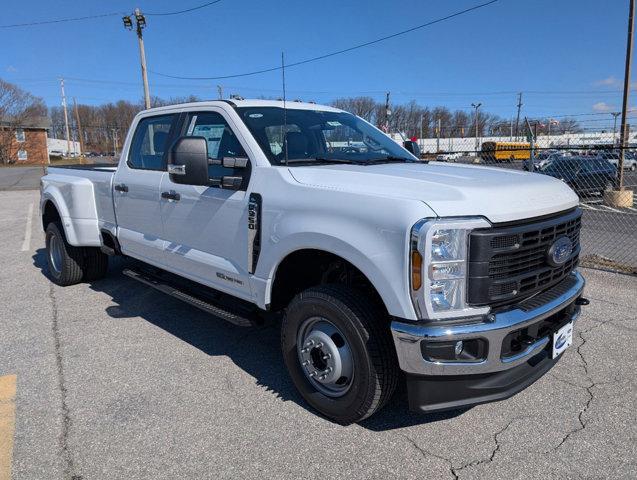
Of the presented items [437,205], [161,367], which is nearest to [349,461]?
[437,205]

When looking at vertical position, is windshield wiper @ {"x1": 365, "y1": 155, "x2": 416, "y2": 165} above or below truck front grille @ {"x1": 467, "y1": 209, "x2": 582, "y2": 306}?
above

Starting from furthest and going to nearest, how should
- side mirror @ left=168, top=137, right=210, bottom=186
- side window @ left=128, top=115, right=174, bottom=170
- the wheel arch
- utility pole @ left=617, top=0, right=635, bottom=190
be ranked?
1. utility pole @ left=617, top=0, right=635, bottom=190
2. side window @ left=128, top=115, right=174, bottom=170
3. side mirror @ left=168, top=137, right=210, bottom=186
4. the wheel arch

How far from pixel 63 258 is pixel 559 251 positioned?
5.47 meters

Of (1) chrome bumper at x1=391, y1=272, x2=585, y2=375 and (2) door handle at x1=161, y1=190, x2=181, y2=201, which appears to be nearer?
(1) chrome bumper at x1=391, y1=272, x2=585, y2=375

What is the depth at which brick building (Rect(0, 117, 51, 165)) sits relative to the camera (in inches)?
2297

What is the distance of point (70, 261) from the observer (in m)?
5.94

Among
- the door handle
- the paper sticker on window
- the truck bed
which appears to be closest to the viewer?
the door handle

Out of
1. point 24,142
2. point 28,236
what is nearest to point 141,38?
point 28,236

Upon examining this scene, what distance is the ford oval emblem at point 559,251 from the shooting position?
2.77 meters

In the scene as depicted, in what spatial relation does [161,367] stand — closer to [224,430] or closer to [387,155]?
[224,430]

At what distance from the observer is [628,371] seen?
11.9ft

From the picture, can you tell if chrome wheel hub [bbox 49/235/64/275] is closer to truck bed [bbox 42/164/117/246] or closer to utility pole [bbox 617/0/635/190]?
truck bed [bbox 42/164/117/246]

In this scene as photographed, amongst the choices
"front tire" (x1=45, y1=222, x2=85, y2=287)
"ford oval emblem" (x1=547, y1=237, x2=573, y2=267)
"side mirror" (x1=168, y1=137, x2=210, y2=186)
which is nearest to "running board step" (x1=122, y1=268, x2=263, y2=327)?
"side mirror" (x1=168, y1=137, x2=210, y2=186)

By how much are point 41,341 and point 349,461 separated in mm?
3142
